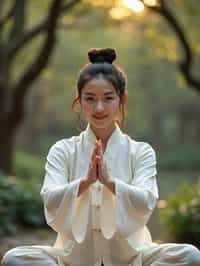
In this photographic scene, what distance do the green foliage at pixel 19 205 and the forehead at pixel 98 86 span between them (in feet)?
Result: 16.7

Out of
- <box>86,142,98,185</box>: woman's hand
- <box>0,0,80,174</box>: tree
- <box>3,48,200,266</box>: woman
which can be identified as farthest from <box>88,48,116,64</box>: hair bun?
<box>0,0,80,174</box>: tree

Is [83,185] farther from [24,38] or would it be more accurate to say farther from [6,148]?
[6,148]

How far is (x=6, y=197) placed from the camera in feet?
29.8

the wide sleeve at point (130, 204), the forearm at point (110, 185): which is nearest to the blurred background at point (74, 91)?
the wide sleeve at point (130, 204)

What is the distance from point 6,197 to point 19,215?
1.72ft

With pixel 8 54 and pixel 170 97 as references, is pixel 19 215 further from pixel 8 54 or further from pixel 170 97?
pixel 170 97

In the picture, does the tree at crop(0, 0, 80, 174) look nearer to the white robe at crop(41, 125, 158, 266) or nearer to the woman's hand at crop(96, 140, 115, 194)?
the white robe at crop(41, 125, 158, 266)

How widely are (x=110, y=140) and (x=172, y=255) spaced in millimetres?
798

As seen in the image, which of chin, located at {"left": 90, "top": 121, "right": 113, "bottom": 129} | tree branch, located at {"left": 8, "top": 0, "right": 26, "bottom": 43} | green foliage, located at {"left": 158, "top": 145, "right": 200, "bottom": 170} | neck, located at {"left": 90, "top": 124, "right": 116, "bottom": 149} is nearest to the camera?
chin, located at {"left": 90, "top": 121, "right": 113, "bottom": 129}

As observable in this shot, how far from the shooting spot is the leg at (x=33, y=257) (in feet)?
12.6

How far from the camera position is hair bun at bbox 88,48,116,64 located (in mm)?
4152

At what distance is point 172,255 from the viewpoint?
3828 millimetres

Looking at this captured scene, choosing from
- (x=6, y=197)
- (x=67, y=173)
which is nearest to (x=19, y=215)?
(x=6, y=197)

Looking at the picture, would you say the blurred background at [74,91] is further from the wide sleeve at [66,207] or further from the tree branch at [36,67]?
the wide sleeve at [66,207]
